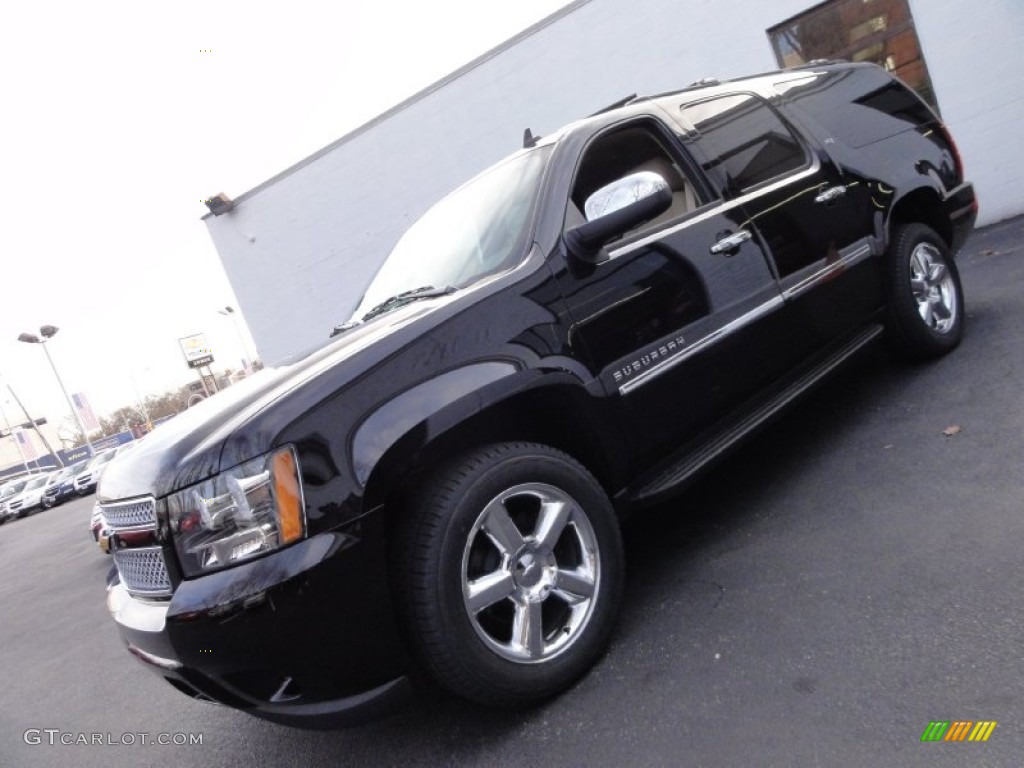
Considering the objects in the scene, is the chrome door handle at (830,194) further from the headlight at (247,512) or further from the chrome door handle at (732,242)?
the headlight at (247,512)

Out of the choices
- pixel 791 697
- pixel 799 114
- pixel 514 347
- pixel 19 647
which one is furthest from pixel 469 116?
pixel 791 697

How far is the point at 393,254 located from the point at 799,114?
235 centimetres

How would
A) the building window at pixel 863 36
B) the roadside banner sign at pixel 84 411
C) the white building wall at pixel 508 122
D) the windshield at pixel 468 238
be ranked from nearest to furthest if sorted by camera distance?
1. the windshield at pixel 468 238
2. the white building wall at pixel 508 122
3. the building window at pixel 863 36
4. the roadside banner sign at pixel 84 411

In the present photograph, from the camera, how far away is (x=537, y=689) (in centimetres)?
229

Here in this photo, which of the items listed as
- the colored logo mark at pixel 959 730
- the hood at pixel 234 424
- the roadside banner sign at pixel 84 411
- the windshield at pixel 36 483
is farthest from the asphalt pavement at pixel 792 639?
the roadside banner sign at pixel 84 411

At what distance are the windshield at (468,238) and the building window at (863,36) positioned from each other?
8223 millimetres

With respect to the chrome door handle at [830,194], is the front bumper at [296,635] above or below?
below

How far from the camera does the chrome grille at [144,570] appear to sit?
7.02 feet

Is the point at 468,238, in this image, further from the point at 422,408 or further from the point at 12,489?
the point at 12,489

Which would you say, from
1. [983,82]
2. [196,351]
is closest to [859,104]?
[983,82]

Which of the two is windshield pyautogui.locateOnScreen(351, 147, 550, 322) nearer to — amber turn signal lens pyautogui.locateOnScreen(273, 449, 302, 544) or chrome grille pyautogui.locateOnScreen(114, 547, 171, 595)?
amber turn signal lens pyautogui.locateOnScreen(273, 449, 302, 544)

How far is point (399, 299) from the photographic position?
310cm

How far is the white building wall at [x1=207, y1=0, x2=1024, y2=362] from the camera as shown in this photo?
356 inches

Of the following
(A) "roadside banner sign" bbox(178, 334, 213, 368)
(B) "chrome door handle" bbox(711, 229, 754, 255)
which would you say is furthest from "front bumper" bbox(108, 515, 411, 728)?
(A) "roadside banner sign" bbox(178, 334, 213, 368)
